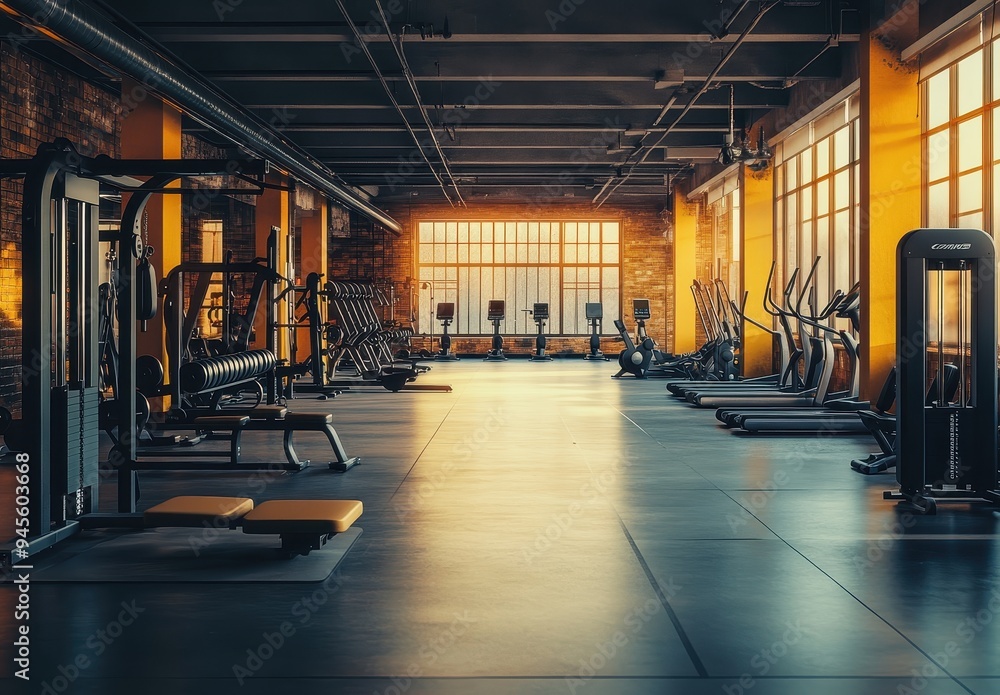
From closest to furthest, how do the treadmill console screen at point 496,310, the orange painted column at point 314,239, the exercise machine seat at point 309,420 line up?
the exercise machine seat at point 309,420 → the orange painted column at point 314,239 → the treadmill console screen at point 496,310

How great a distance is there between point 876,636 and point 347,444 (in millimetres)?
5667

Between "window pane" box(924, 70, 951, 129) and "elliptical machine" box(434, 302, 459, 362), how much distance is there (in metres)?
14.0

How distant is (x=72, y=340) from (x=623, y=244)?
20063 millimetres

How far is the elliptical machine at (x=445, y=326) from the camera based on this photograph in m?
22.8

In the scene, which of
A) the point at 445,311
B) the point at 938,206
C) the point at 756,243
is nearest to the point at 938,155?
the point at 938,206

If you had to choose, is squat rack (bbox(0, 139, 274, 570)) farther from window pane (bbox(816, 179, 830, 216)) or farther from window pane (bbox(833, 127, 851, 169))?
window pane (bbox(816, 179, 830, 216))

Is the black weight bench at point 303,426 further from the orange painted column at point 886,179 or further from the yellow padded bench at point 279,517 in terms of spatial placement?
the orange painted column at point 886,179

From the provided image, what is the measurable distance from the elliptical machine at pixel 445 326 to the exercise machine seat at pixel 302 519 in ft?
60.5

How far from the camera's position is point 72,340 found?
15.0 feet

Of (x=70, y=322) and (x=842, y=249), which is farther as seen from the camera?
(x=842, y=249)

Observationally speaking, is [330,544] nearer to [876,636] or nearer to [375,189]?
[876,636]

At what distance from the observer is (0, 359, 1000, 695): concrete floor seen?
285cm

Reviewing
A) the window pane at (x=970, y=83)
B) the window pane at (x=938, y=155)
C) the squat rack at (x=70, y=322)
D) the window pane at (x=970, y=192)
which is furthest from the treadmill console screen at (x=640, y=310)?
the squat rack at (x=70, y=322)

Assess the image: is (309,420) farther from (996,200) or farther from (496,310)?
(496,310)
